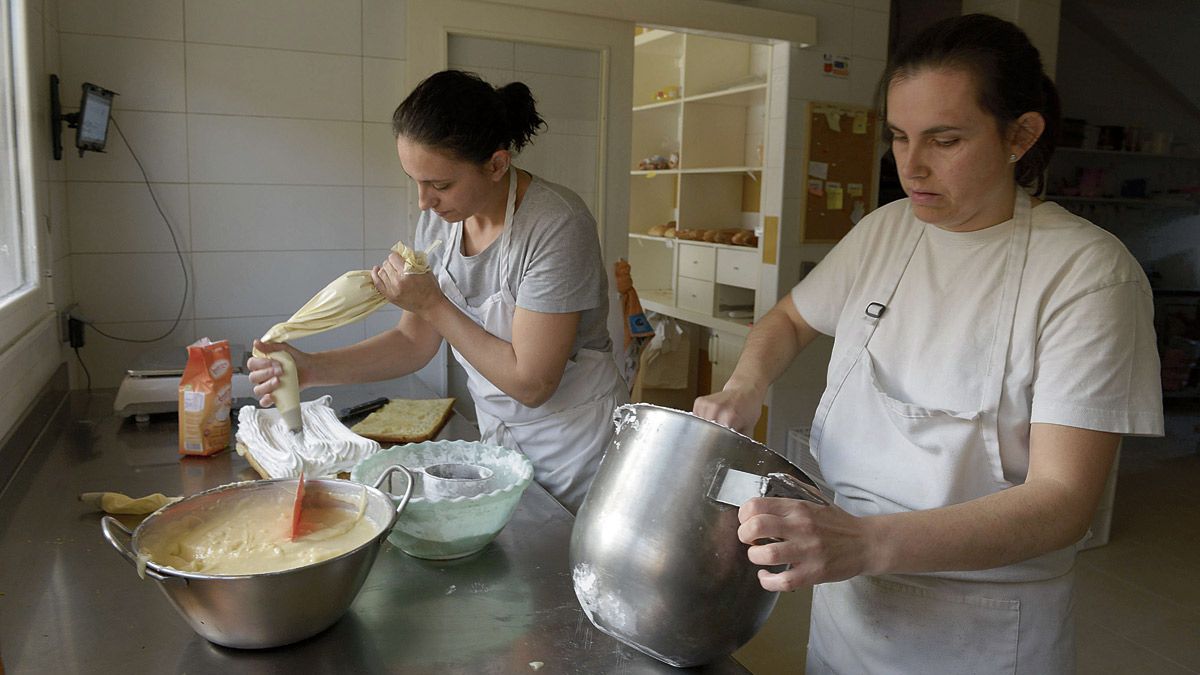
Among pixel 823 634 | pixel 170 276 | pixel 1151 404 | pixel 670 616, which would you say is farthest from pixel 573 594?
pixel 170 276

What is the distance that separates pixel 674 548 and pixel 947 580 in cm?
52

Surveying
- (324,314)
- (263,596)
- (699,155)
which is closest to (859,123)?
(699,155)

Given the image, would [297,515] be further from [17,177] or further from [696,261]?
[696,261]

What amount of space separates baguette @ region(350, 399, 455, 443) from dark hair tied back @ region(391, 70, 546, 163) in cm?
65

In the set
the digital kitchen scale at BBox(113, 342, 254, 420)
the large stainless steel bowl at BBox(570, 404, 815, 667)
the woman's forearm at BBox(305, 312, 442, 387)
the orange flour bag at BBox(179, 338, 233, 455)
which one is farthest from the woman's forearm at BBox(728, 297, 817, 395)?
the digital kitchen scale at BBox(113, 342, 254, 420)

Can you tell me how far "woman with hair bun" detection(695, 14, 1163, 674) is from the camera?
39.0 inches

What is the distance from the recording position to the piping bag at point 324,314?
1502 millimetres

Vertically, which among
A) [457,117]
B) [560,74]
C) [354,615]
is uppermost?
[560,74]

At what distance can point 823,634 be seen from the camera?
4.36 ft

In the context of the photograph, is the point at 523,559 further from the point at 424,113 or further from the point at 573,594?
the point at 424,113

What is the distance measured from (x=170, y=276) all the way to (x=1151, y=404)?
2609mm

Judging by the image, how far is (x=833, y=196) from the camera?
12.3ft

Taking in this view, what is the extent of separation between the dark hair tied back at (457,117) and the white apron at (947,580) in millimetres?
789

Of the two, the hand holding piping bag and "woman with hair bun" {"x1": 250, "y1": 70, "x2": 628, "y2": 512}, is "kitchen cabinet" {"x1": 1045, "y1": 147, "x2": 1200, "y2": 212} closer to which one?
"woman with hair bun" {"x1": 250, "y1": 70, "x2": 628, "y2": 512}
